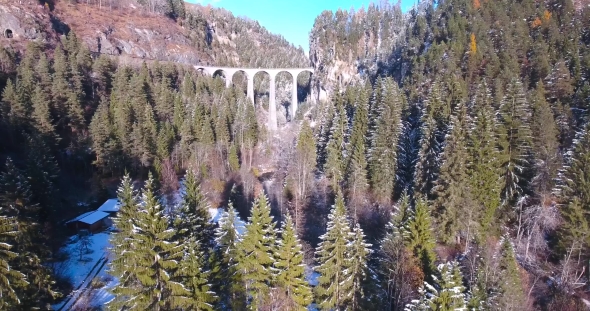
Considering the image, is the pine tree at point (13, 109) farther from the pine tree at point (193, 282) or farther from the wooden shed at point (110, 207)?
the pine tree at point (193, 282)

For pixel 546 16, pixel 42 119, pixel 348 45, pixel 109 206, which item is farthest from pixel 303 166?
pixel 348 45

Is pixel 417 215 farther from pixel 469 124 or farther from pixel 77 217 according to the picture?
pixel 77 217

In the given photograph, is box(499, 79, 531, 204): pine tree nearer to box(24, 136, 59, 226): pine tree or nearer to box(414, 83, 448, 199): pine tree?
box(414, 83, 448, 199): pine tree

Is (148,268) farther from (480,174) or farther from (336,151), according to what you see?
(336,151)

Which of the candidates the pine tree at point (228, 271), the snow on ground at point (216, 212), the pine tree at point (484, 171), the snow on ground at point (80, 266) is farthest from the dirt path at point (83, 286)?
the pine tree at point (484, 171)

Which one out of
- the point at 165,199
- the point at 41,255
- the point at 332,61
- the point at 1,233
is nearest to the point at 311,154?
the point at 165,199

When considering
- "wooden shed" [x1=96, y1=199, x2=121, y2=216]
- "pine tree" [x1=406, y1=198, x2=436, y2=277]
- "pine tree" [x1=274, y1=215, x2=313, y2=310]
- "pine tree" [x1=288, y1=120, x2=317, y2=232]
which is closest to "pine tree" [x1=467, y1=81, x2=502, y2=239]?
"pine tree" [x1=406, y1=198, x2=436, y2=277]
